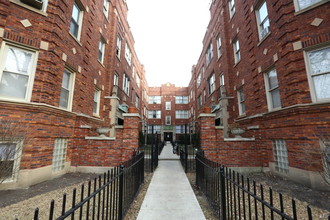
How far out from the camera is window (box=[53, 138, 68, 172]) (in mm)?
6168

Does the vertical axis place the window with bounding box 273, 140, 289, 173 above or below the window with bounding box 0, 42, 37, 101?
below

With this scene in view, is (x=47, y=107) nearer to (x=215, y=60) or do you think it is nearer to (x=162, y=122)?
(x=215, y=60)

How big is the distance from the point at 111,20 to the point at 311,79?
13.1 metres

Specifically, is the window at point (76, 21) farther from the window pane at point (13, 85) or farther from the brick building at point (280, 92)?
the brick building at point (280, 92)

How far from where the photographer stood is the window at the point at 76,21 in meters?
7.66

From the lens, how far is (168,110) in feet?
108

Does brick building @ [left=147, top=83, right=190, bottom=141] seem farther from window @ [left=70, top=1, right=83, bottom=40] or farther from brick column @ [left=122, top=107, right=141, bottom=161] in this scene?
window @ [left=70, top=1, right=83, bottom=40]

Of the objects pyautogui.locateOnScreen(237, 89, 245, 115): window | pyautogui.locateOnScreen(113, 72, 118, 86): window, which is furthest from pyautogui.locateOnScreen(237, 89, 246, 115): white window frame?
pyautogui.locateOnScreen(113, 72, 118, 86): window

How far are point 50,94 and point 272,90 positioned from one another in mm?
9558

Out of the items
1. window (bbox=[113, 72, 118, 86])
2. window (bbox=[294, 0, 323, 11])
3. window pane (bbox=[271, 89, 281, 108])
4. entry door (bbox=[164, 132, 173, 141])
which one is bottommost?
entry door (bbox=[164, 132, 173, 141])

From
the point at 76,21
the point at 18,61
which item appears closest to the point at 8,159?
the point at 18,61

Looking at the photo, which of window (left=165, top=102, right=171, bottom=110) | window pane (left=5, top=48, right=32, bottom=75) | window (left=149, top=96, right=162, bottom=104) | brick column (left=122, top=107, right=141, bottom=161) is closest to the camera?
window pane (left=5, top=48, right=32, bottom=75)

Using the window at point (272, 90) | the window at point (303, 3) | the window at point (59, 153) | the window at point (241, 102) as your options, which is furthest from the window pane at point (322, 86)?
the window at point (59, 153)

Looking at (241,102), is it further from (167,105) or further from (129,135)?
(167,105)
